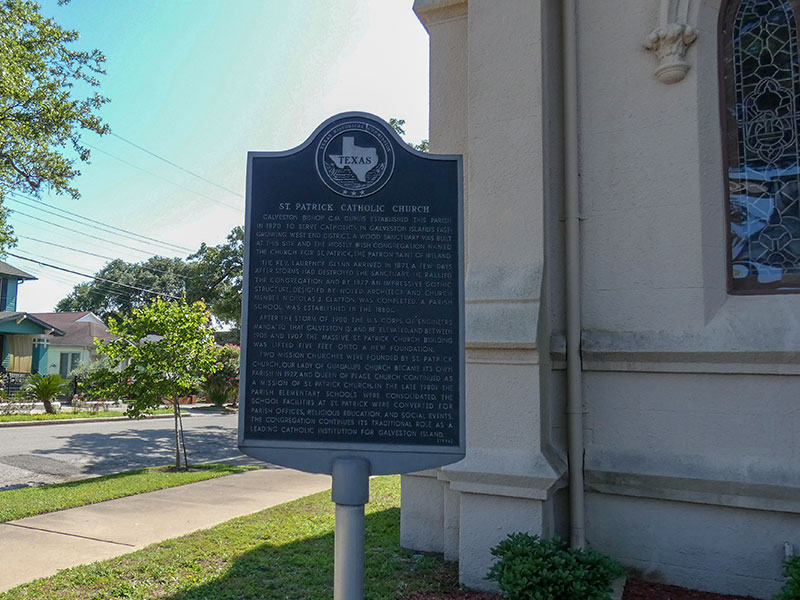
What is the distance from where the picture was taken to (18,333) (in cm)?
3706

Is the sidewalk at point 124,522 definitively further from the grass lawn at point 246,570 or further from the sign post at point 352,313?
Result: the sign post at point 352,313

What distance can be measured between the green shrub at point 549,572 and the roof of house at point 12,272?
43084mm

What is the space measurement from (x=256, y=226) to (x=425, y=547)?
3587mm

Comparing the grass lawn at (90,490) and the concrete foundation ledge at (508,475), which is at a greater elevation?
the concrete foundation ledge at (508,475)

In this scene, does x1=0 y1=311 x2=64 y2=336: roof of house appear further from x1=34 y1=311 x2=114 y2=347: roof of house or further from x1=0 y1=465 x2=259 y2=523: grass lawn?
x1=0 y1=465 x2=259 y2=523: grass lawn

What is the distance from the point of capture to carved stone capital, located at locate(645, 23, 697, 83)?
16.4 feet

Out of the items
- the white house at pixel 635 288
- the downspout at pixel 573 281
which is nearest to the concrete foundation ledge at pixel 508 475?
the white house at pixel 635 288

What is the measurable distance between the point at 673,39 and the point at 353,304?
12.3ft

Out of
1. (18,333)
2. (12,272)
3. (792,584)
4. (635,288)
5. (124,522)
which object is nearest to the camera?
(792,584)

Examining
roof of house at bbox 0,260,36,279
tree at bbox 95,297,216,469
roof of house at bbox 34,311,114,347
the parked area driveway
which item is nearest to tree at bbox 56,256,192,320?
roof of house at bbox 34,311,114,347

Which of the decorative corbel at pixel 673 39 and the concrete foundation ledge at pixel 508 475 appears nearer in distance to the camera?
the concrete foundation ledge at pixel 508 475

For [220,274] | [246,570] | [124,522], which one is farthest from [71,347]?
[246,570]

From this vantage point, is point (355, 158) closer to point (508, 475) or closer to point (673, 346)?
point (508, 475)

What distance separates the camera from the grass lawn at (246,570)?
4.39 metres
